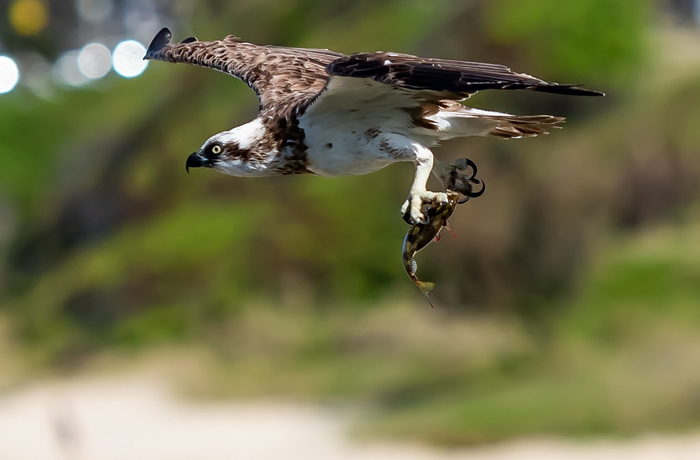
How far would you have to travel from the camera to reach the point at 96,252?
87.1 feet

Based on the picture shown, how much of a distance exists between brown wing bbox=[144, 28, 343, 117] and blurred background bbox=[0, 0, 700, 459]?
10464 mm

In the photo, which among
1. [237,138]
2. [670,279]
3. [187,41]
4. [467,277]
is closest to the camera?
[237,138]

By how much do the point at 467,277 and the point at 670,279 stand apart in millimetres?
3474

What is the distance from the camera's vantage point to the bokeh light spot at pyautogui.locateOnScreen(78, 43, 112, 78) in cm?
3044

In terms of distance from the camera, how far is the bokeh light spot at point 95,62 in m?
30.4

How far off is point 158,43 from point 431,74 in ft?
12.1

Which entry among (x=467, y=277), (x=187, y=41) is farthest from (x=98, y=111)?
(x=187, y=41)

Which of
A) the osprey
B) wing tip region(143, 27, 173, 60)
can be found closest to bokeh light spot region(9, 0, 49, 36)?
wing tip region(143, 27, 173, 60)

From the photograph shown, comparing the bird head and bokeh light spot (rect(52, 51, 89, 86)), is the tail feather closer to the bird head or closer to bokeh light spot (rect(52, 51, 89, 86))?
the bird head

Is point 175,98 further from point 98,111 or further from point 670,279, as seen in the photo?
point 670,279

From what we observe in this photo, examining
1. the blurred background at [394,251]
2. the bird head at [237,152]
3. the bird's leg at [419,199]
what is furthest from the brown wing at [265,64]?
the blurred background at [394,251]

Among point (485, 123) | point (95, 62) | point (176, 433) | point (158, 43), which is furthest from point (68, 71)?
point (485, 123)

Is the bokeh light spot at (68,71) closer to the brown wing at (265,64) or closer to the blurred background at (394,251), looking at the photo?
the blurred background at (394,251)

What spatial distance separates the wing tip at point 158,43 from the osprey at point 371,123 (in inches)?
66.0
